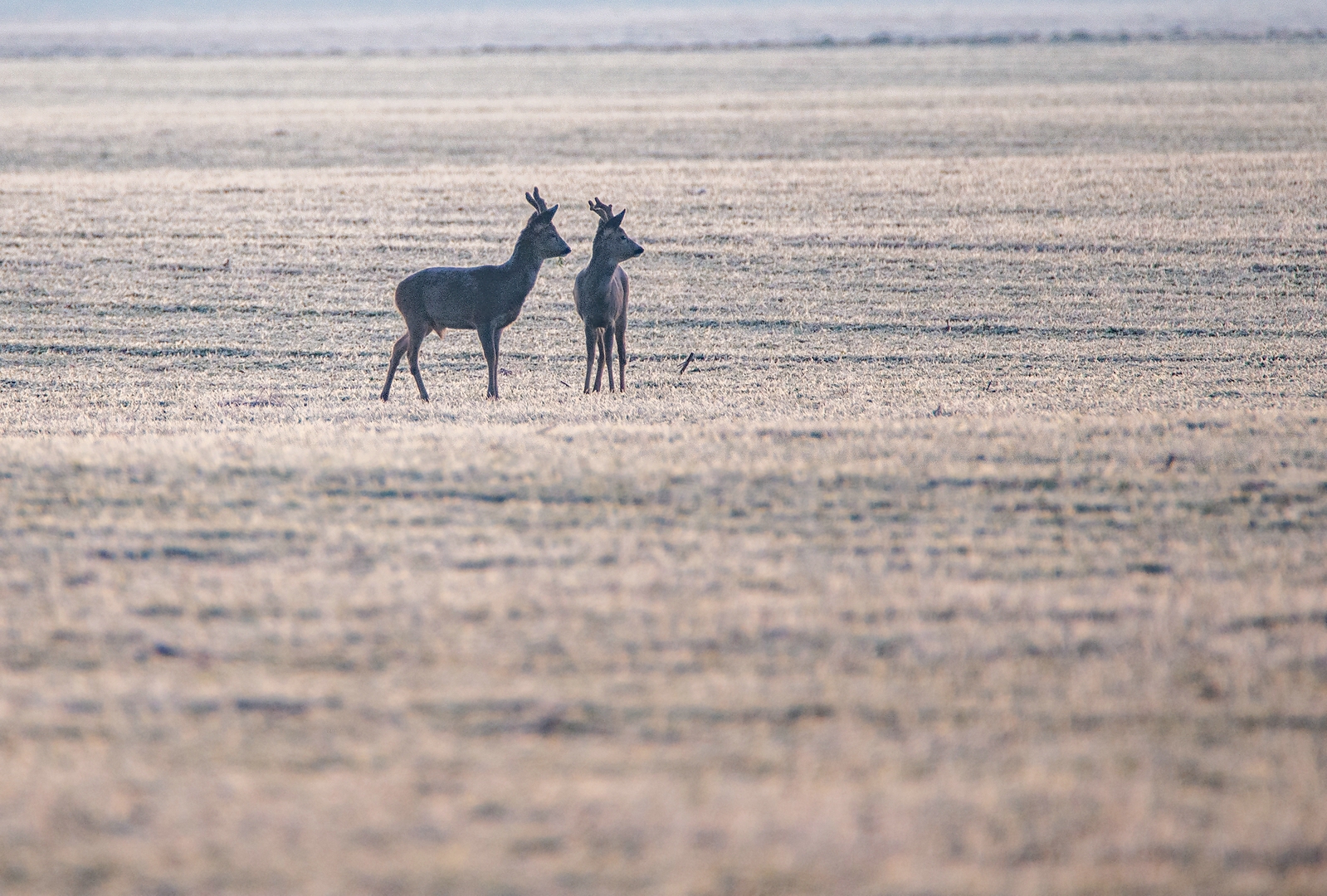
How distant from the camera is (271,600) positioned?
633cm

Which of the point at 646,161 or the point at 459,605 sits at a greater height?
the point at 646,161

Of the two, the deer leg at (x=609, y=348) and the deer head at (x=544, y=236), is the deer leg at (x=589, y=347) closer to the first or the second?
Answer: the deer leg at (x=609, y=348)

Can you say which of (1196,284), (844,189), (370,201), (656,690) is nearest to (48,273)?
(370,201)

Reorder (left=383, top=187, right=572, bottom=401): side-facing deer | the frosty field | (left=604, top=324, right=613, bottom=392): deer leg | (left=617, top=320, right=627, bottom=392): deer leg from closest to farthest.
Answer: the frosty field → (left=383, top=187, right=572, bottom=401): side-facing deer → (left=604, top=324, right=613, bottom=392): deer leg → (left=617, top=320, right=627, bottom=392): deer leg

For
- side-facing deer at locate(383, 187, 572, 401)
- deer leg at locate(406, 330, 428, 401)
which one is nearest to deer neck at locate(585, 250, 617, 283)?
side-facing deer at locate(383, 187, 572, 401)

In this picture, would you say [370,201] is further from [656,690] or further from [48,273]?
[656,690]

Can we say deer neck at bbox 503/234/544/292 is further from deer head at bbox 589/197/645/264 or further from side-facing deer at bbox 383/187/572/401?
deer head at bbox 589/197/645/264

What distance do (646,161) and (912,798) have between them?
32549mm

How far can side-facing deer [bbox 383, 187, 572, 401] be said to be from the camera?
14297 millimetres

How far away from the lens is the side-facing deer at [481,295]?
14.3 meters

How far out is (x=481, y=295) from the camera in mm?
14305

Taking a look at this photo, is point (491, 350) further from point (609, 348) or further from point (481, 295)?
point (609, 348)

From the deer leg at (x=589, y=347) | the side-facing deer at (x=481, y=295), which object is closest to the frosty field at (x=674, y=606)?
the deer leg at (x=589, y=347)

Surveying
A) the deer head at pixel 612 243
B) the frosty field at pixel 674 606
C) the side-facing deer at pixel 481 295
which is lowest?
the frosty field at pixel 674 606
